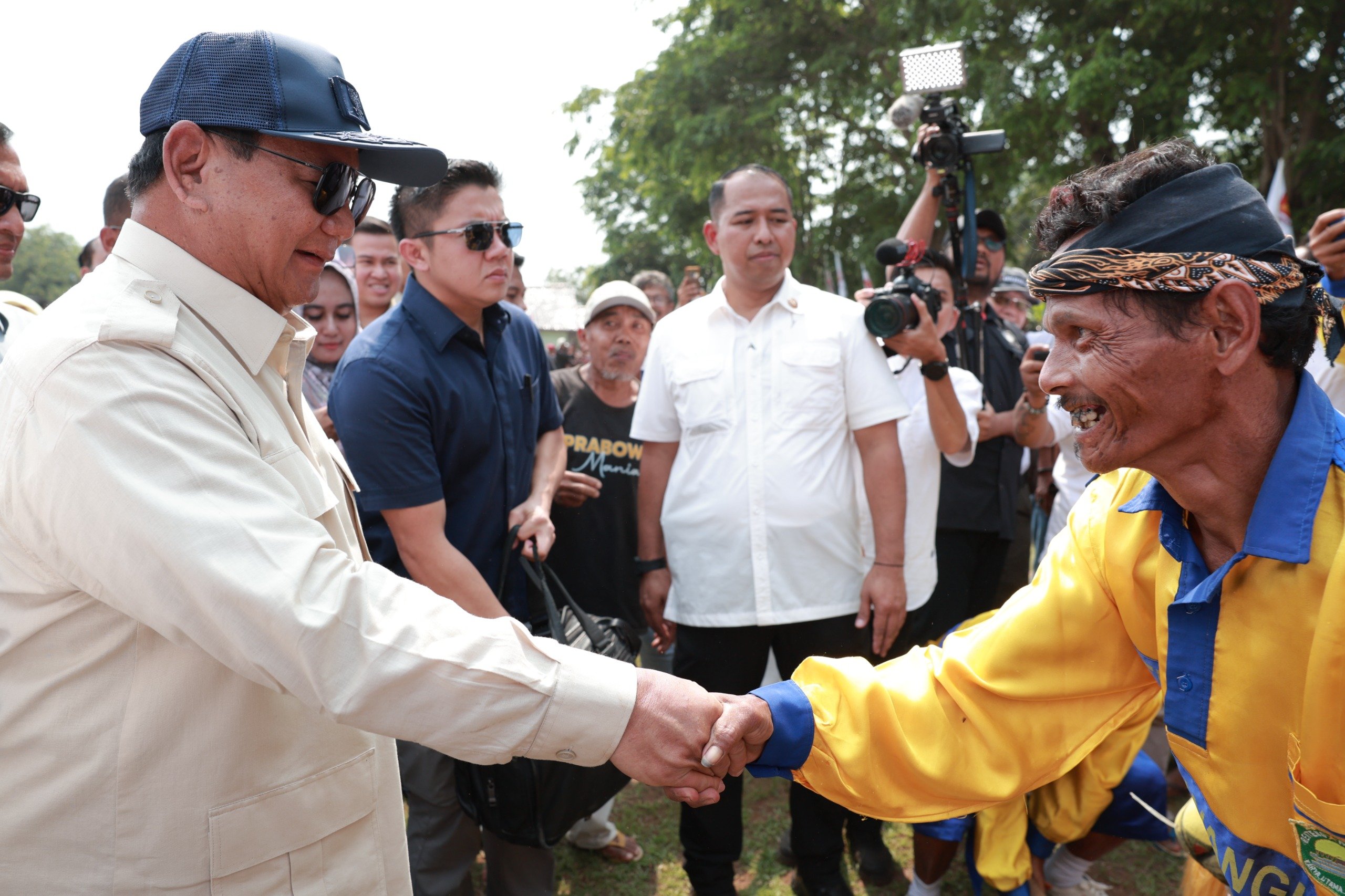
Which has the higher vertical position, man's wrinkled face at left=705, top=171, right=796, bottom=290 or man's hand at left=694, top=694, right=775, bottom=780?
man's wrinkled face at left=705, top=171, right=796, bottom=290

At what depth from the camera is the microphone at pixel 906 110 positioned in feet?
15.6

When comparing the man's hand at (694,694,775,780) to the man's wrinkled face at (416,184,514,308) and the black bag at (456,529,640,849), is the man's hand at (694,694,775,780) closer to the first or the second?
the black bag at (456,529,640,849)

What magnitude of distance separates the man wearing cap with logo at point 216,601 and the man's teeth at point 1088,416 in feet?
3.31

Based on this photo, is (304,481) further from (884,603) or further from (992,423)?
(992,423)

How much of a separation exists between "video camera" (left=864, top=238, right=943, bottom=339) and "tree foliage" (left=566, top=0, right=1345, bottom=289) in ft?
13.5

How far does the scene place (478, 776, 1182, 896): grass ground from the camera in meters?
3.94

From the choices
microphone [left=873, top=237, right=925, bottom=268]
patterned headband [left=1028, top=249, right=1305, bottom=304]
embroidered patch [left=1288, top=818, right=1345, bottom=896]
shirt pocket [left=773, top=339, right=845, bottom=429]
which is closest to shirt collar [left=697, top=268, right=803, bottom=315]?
shirt pocket [left=773, top=339, right=845, bottom=429]

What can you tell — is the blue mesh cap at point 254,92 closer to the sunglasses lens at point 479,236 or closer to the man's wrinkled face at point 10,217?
the sunglasses lens at point 479,236

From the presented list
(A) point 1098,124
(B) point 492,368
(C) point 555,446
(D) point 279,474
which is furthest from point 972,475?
(A) point 1098,124

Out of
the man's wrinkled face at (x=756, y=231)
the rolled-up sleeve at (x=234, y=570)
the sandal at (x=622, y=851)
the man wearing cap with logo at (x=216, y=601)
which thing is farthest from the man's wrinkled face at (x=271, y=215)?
the sandal at (x=622, y=851)

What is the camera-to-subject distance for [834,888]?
3.70m

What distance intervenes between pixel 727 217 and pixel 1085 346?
229 cm

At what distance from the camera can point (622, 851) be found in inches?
169

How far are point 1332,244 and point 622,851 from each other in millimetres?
3742
